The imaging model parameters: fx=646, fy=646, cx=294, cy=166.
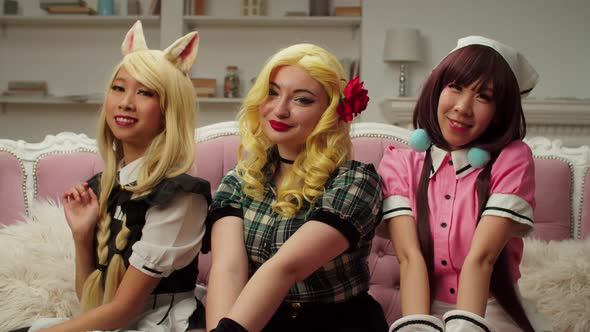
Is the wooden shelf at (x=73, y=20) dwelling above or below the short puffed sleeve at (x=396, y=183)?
above

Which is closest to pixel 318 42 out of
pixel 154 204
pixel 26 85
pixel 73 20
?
pixel 73 20

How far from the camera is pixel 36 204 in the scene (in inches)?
81.9

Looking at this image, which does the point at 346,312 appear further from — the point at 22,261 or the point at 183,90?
the point at 22,261

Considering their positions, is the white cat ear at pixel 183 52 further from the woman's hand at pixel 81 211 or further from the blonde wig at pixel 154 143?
the woman's hand at pixel 81 211

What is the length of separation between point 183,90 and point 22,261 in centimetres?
68

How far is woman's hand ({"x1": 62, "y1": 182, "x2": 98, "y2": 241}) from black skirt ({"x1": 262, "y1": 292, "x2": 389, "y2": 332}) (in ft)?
1.57

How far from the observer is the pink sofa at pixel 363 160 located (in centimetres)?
209

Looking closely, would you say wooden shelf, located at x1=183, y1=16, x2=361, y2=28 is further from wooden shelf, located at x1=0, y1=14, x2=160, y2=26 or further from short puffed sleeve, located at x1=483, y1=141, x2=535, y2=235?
short puffed sleeve, located at x1=483, y1=141, x2=535, y2=235

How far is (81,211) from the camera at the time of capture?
1.55 metres

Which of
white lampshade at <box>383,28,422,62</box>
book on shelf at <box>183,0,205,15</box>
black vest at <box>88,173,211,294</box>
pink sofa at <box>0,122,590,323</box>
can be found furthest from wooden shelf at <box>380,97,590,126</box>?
black vest at <box>88,173,211,294</box>

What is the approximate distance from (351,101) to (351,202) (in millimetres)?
241

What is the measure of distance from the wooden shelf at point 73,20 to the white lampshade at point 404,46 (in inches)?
67.4

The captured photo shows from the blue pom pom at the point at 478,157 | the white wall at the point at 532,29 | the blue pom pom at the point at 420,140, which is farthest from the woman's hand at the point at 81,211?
the white wall at the point at 532,29

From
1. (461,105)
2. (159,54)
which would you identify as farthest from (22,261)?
(461,105)
